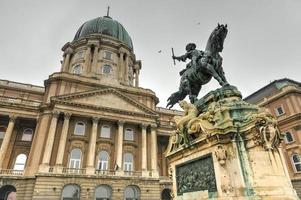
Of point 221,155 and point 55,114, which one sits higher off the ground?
point 55,114

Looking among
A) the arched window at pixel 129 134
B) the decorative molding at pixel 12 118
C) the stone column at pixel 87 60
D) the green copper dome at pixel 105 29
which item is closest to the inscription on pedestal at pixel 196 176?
the arched window at pixel 129 134

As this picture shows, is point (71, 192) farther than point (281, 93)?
No

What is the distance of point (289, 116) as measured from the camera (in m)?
28.4

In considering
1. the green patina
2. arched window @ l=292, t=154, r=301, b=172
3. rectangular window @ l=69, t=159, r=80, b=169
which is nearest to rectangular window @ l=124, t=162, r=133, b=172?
rectangular window @ l=69, t=159, r=80, b=169

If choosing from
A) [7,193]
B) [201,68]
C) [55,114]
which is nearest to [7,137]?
[55,114]

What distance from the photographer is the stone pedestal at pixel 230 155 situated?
11.2 feet

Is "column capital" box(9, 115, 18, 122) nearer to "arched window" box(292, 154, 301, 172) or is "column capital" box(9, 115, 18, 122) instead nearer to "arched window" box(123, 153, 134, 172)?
"arched window" box(123, 153, 134, 172)

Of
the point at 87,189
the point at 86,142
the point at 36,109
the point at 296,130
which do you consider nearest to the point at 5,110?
the point at 36,109

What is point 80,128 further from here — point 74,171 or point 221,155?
point 221,155

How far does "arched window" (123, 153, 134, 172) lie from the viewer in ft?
101

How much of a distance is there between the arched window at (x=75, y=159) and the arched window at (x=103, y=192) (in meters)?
4.21

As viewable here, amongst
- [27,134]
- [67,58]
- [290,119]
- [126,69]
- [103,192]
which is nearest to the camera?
[103,192]

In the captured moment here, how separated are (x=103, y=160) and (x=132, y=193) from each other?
19.8ft

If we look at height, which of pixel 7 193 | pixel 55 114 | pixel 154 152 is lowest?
pixel 7 193
